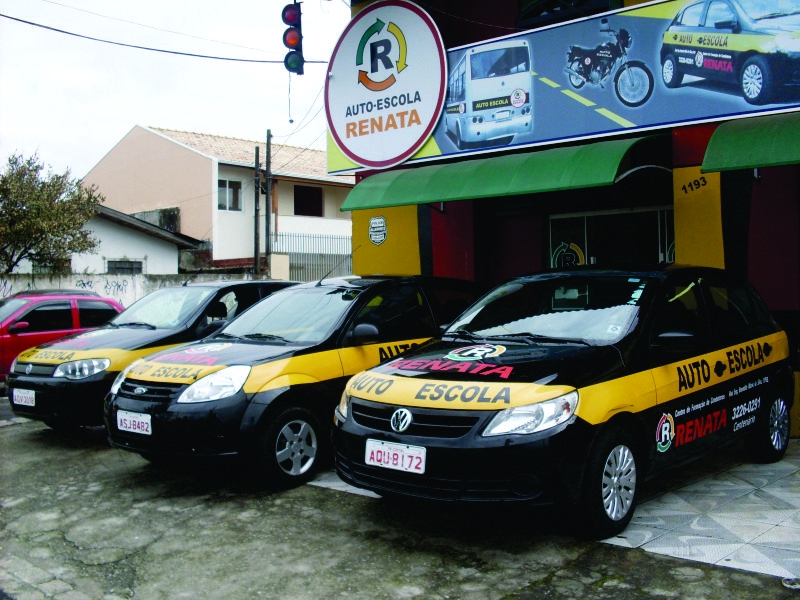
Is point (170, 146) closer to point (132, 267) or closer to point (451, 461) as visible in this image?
point (132, 267)

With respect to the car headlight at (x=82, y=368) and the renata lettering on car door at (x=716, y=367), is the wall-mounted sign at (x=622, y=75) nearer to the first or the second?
the renata lettering on car door at (x=716, y=367)

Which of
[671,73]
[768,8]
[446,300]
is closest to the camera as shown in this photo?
[446,300]

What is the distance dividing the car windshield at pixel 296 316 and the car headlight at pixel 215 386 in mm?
731

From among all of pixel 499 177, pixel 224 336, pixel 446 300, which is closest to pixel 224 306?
pixel 224 336

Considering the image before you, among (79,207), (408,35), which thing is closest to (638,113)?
(408,35)

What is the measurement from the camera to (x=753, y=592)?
12.3ft

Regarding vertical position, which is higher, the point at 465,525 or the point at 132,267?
the point at 132,267

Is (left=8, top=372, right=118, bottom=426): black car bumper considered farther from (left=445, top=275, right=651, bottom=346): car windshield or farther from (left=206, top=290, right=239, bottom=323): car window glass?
(left=445, top=275, right=651, bottom=346): car windshield

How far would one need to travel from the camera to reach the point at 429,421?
434 centimetres

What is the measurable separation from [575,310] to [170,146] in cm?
2890

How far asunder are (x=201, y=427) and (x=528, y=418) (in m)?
2.42

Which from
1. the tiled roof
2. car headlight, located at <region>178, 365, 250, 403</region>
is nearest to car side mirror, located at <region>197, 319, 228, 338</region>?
car headlight, located at <region>178, 365, 250, 403</region>

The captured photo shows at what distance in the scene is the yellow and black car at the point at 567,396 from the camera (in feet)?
13.7

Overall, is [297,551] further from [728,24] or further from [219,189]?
[219,189]
